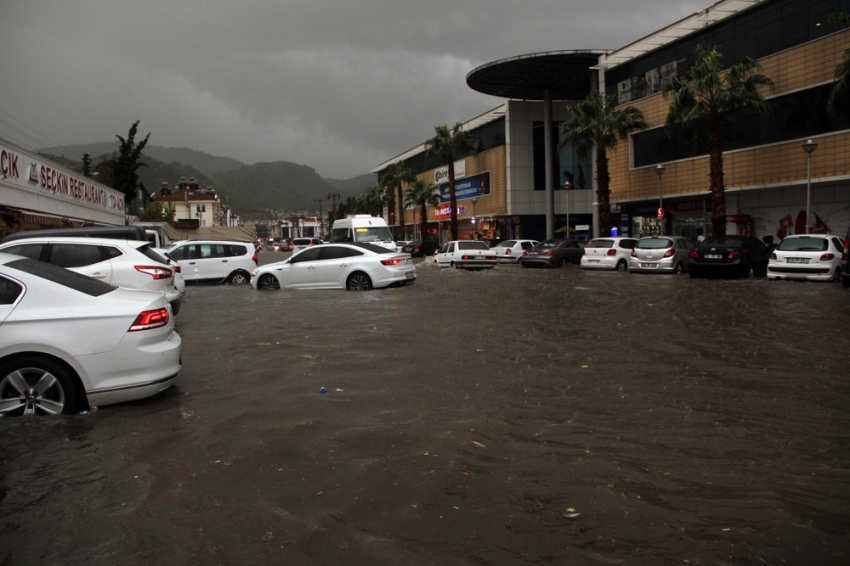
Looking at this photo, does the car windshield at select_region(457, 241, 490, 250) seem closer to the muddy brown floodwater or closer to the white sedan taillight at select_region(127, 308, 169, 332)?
the muddy brown floodwater

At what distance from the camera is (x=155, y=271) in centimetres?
1087

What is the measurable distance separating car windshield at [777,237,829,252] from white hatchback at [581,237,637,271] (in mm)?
8060

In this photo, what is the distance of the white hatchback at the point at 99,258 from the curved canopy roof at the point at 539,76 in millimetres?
40381

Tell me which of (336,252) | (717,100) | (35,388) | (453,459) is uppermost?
(717,100)

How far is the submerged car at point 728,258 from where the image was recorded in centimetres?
2183

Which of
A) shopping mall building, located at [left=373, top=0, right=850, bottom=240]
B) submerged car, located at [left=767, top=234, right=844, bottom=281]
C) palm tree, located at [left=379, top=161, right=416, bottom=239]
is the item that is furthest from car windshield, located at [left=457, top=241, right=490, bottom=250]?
palm tree, located at [left=379, top=161, right=416, bottom=239]

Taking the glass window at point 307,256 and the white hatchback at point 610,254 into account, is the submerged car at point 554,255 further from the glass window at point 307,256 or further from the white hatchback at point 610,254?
the glass window at point 307,256

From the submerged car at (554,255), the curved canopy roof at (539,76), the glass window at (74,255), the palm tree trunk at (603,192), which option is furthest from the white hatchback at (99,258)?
the curved canopy roof at (539,76)

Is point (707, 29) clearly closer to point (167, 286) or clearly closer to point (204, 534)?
point (167, 286)

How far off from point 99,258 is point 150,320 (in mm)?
5540

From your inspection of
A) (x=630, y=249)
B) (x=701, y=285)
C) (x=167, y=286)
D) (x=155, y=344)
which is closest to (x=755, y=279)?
(x=701, y=285)

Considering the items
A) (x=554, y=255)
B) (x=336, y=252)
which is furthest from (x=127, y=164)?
(x=336, y=252)

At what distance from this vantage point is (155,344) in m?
6.02

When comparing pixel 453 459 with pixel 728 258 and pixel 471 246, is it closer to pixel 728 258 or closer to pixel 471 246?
pixel 728 258
